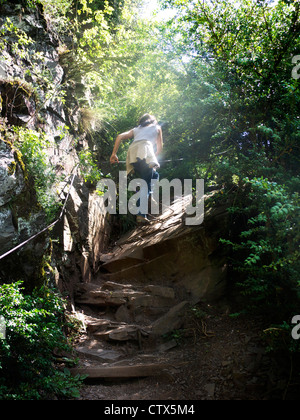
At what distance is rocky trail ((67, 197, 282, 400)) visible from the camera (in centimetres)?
320

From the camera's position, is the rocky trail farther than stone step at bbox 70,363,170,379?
No

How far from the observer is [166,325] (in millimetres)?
4180

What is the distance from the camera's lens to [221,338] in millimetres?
3846

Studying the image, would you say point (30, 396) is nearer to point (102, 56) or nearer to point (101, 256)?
point (101, 256)

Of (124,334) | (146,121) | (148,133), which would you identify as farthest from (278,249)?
(146,121)

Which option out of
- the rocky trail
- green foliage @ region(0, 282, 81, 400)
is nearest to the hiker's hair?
the rocky trail

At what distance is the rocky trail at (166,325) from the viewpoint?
3.20 m

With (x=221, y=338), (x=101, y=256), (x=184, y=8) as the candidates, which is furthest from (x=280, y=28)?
(x=101, y=256)

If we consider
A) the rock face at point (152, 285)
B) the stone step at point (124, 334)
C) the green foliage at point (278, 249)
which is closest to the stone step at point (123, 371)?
the rock face at point (152, 285)

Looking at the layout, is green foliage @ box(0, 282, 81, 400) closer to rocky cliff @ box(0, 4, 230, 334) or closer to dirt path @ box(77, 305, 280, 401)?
dirt path @ box(77, 305, 280, 401)

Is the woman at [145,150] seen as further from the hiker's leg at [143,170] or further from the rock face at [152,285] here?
the rock face at [152,285]

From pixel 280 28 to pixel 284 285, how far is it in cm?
327

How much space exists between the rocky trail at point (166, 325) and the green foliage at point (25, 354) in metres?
0.49

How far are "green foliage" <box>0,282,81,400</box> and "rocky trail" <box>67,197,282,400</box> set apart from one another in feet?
1.61
